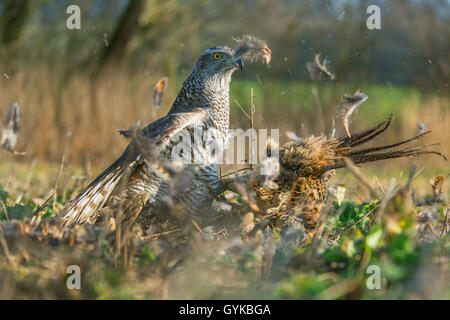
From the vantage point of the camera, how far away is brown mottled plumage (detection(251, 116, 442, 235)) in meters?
2.71

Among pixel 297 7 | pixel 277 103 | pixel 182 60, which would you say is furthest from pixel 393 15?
pixel 182 60

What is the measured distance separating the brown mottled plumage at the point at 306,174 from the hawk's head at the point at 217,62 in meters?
1.09

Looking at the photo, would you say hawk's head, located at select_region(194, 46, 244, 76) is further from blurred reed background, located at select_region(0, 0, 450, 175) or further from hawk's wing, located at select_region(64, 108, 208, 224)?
blurred reed background, located at select_region(0, 0, 450, 175)

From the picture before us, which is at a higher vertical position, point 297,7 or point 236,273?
point 297,7

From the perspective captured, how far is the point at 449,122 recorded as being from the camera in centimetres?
806

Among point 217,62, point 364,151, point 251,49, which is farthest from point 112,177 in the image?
point 364,151

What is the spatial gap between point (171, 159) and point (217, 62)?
0.99 metres

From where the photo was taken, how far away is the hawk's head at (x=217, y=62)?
3586mm

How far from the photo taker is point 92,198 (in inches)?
108

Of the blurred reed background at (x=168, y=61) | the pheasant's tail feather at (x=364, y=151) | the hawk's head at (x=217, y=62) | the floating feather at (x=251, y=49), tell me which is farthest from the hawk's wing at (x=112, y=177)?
the blurred reed background at (x=168, y=61)

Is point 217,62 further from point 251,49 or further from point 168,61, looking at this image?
point 168,61
